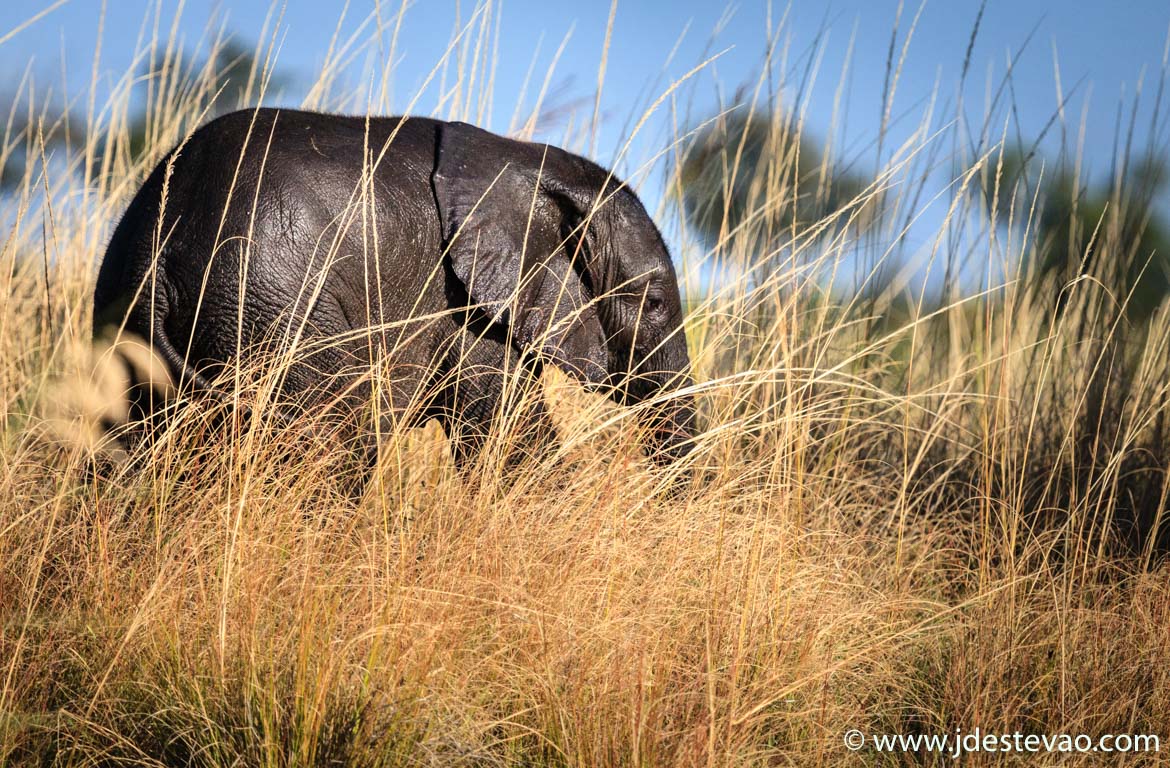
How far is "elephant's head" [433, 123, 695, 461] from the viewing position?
3482mm

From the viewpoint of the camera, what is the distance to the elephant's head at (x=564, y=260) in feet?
11.4

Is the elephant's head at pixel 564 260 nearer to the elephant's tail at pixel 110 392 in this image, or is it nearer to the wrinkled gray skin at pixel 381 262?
the wrinkled gray skin at pixel 381 262

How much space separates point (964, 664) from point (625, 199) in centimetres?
196

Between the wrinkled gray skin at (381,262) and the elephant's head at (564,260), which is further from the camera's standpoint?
the elephant's head at (564,260)

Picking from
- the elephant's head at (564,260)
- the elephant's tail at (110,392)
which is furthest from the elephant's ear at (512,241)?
the elephant's tail at (110,392)

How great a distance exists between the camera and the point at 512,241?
3.57 m

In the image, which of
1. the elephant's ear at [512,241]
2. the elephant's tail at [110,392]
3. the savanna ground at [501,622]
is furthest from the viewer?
the elephant's ear at [512,241]

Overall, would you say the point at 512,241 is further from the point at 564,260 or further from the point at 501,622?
the point at 501,622

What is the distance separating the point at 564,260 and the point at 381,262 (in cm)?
69

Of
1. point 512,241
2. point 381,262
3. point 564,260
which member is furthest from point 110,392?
point 564,260

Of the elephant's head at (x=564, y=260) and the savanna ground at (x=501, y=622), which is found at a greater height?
the elephant's head at (x=564, y=260)

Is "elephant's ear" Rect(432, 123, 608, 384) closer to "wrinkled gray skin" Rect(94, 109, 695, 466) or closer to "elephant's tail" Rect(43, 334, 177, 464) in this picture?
"wrinkled gray skin" Rect(94, 109, 695, 466)

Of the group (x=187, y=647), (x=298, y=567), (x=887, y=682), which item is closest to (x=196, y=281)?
(x=298, y=567)

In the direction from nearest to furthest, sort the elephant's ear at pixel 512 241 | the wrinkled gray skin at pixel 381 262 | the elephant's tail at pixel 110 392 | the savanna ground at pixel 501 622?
the savanna ground at pixel 501 622 < the elephant's tail at pixel 110 392 < the wrinkled gray skin at pixel 381 262 < the elephant's ear at pixel 512 241
